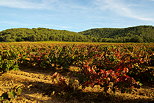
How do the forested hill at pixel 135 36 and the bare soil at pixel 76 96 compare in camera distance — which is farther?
the forested hill at pixel 135 36

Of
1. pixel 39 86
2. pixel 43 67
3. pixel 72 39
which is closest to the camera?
pixel 39 86

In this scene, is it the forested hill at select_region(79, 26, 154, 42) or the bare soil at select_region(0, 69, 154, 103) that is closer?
the bare soil at select_region(0, 69, 154, 103)

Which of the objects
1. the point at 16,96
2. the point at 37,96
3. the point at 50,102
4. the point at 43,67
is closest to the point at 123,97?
the point at 50,102

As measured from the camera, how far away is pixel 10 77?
9336 millimetres

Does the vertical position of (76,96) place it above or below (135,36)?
below

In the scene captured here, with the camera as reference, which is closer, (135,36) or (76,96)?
(76,96)

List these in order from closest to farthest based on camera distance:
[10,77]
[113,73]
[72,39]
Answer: [113,73] < [10,77] < [72,39]

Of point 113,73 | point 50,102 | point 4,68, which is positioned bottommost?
point 50,102

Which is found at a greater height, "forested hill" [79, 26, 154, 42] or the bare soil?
"forested hill" [79, 26, 154, 42]

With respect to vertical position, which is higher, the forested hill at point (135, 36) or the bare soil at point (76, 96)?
the forested hill at point (135, 36)

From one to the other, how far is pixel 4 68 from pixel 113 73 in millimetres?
8399

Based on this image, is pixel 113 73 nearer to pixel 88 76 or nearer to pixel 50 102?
pixel 88 76

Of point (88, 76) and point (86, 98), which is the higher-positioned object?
point (88, 76)

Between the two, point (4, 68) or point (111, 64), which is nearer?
point (111, 64)
